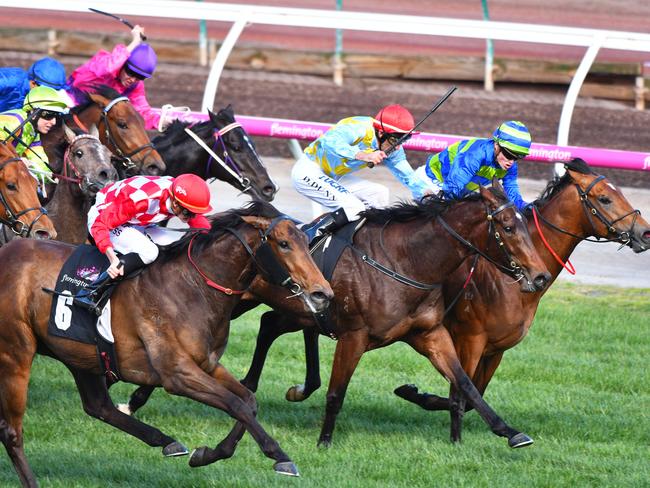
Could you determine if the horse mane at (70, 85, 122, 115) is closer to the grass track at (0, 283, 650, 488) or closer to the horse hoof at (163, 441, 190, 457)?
the grass track at (0, 283, 650, 488)

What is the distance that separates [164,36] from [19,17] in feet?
6.72

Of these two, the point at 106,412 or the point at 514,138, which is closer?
the point at 106,412

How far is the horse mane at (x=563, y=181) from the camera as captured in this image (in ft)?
26.3

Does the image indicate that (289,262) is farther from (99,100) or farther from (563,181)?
(99,100)

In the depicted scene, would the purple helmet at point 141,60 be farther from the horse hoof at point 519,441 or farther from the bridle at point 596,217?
the horse hoof at point 519,441

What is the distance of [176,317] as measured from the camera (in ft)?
20.7

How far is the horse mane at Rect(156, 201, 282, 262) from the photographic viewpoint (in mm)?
6355

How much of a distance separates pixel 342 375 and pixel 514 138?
1828 millimetres

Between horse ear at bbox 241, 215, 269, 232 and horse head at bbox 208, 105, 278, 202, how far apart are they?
2336mm

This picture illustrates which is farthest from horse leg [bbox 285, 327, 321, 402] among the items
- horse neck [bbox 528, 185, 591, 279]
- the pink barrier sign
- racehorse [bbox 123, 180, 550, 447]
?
the pink barrier sign

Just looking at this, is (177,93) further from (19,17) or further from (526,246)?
(526,246)

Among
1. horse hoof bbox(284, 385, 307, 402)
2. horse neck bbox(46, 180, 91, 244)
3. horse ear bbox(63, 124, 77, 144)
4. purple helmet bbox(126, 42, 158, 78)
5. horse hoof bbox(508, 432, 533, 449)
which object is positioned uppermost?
purple helmet bbox(126, 42, 158, 78)

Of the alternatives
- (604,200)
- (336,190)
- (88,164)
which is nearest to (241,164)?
(336,190)

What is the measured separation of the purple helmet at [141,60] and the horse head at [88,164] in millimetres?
1136
